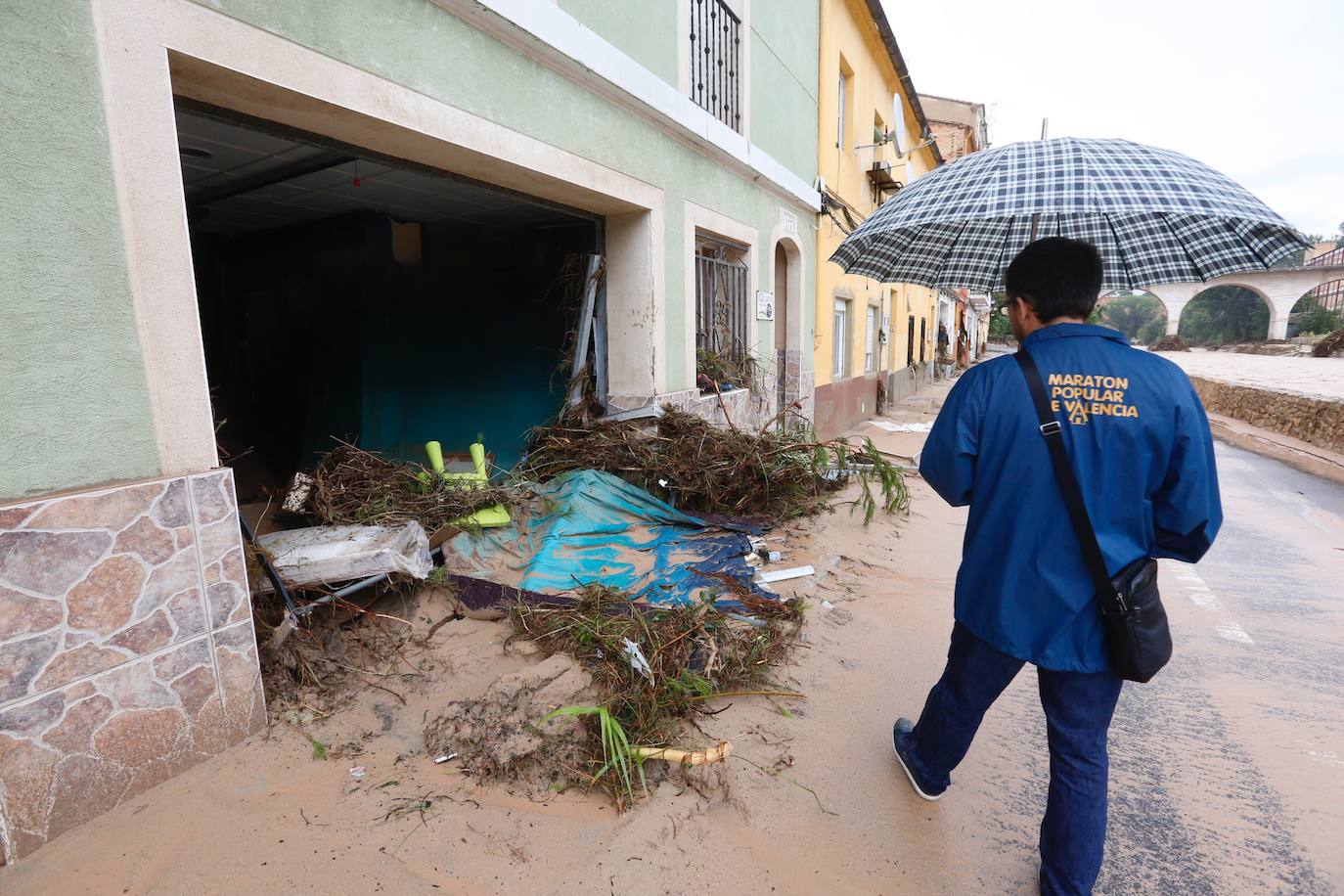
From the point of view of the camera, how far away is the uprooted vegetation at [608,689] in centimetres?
238

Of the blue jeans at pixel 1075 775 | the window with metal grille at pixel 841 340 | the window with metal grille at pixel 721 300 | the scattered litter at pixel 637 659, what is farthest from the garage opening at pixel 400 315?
the window with metal grille at pixel 841 340

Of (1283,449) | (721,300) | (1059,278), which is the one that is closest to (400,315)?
(721,300)

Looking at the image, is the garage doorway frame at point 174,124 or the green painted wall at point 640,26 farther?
the green painted wall at point 640,26

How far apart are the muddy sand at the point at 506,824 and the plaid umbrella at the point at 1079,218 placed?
2.17 m

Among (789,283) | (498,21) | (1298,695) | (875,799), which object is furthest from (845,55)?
(875,799)

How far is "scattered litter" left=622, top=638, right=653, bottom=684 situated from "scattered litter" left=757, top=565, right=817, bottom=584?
1373 millimetres

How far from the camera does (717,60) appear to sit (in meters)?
6.38

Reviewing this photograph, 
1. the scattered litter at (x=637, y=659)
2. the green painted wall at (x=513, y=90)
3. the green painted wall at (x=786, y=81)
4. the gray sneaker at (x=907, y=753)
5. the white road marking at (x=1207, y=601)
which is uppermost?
the green painted wall at (x=786, y=81)

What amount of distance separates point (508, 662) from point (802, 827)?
1.40 meters

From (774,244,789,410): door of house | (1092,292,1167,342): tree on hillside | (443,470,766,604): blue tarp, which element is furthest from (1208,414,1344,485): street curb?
(1092,292,1167,342): tree on hillside

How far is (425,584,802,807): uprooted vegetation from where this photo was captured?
2381mm

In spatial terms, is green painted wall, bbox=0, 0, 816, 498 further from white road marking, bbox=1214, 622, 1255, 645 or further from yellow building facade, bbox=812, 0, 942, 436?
yellow building facade, bbox=812, 0, 942, 436

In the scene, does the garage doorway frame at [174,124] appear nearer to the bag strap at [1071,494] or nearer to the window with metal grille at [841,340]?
the bag strap at [1071,494]

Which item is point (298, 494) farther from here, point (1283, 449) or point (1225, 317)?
point (1225, 317)
